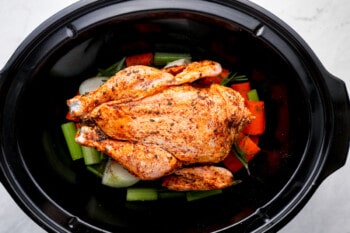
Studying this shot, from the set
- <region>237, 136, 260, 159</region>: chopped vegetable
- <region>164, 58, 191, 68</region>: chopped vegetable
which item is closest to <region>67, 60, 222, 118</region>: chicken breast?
<region>164, 58, 191, 68</region>: chopped vegetable

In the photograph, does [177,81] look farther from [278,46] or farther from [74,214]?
[74,214]

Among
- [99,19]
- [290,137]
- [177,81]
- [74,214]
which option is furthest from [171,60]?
[74,214]

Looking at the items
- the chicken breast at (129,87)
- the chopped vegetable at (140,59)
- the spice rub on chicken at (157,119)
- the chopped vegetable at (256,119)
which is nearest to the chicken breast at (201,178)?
the spice rub on chicken at (157,119)

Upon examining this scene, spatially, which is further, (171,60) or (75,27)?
(171,60)

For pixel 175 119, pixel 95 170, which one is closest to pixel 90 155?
pixel 95 170

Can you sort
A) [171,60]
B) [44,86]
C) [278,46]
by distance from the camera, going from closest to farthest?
[278,46] < [44,86] < [171,60]

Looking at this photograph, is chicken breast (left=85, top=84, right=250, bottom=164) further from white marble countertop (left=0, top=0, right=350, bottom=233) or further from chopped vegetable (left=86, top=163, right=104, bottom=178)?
white marble countertop (left=0, top=0, right=350, bottom=233)

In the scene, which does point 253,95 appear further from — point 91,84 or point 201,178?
point 91,84
